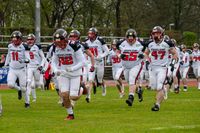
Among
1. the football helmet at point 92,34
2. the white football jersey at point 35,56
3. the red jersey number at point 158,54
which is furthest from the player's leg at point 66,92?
the football helmet at point 92,34

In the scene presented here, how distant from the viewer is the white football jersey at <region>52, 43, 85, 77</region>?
16.0 m

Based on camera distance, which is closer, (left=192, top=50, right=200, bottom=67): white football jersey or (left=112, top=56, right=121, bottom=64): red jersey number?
(left=112, top=56, right=121, bottom=64): red jersey number

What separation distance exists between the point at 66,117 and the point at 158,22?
178 ft

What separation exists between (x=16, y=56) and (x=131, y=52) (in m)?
3.65

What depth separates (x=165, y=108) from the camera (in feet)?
64.1

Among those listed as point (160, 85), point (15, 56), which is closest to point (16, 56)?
point (15, 56)

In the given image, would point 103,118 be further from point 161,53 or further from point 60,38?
point 161,53

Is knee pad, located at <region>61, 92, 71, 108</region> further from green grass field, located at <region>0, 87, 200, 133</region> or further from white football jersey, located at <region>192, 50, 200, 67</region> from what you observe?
white football jersey, located at <region>192, 50, 200, 67</region>

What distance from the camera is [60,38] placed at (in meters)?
15.6

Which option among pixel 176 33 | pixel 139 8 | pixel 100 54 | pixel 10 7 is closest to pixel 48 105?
pixel 100 54

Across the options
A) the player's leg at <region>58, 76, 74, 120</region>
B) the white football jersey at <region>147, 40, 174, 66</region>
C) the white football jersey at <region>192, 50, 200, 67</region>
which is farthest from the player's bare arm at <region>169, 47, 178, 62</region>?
the white football jersey at <region>192, 50, 200, 67</region>

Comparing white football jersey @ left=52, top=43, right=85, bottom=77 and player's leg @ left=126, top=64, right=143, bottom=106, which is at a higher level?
white football jersey @ left=52, top=43, right=85, bottom=77

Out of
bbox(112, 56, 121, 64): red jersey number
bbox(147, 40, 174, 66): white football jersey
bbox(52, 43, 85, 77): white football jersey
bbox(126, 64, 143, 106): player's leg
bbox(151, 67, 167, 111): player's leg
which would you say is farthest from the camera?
bbox(112, 56, 121, 64): red jersey number

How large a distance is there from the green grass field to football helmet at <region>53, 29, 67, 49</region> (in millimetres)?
1807
